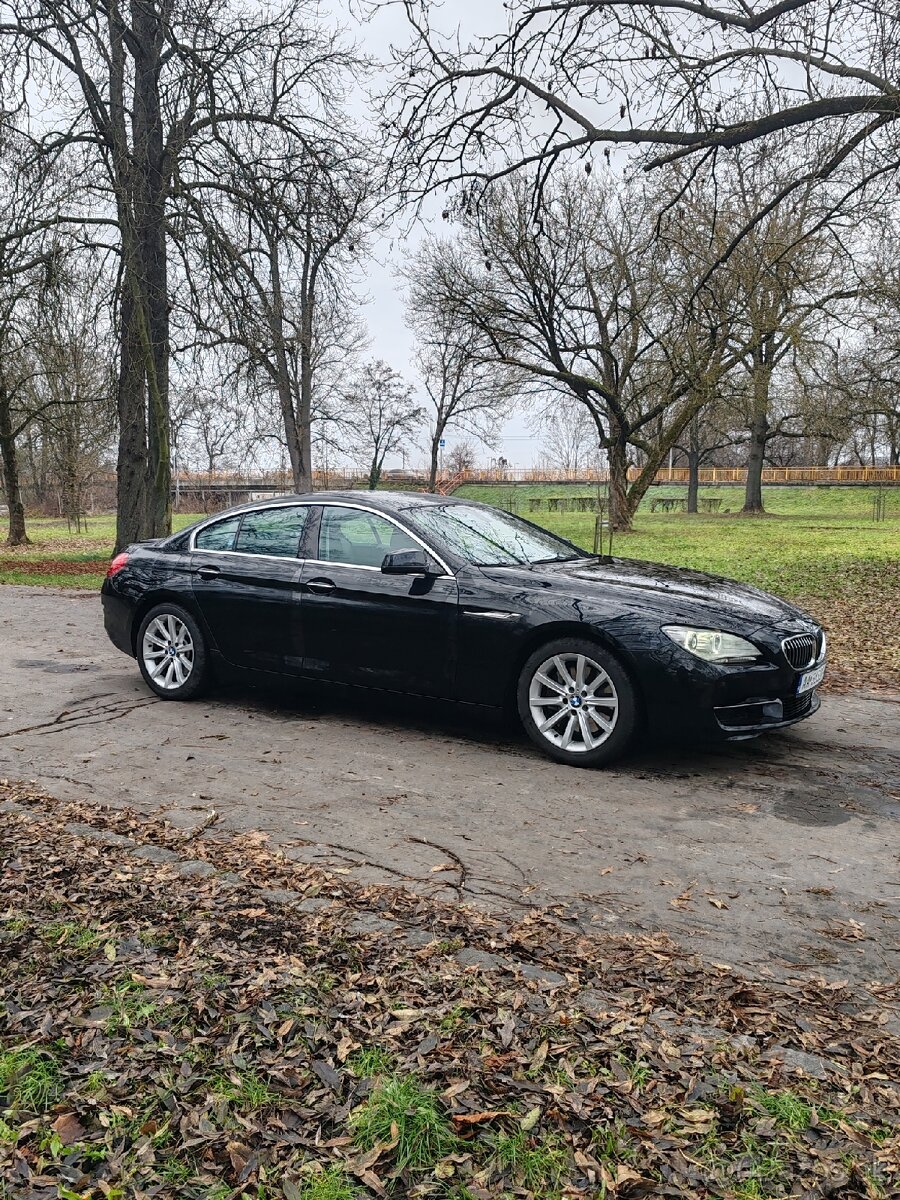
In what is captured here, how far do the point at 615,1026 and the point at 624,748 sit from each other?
272cm

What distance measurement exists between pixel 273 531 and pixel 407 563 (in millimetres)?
1362

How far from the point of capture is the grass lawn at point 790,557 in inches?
415

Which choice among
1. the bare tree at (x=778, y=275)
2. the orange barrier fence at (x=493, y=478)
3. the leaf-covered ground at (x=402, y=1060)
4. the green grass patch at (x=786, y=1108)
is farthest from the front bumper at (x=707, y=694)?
the orange barrier fence at (x=493, y=478)

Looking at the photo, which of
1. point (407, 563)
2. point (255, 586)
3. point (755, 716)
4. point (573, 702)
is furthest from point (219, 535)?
point (755, 716)

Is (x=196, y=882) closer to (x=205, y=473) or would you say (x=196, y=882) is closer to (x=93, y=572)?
(x=93, y=572)

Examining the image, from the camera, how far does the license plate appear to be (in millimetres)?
5650

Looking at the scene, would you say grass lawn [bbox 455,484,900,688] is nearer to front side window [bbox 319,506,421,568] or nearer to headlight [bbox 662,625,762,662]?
headlight [bbox 662,625,762,662]

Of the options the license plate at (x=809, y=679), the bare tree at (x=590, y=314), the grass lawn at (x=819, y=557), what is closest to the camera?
the license plate at (x=809, y=679)

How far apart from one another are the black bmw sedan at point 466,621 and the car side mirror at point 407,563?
15 mm

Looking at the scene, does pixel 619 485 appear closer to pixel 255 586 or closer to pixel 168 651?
pixel 168 651

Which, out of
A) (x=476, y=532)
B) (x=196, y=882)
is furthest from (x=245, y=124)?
(x=196, y=882)

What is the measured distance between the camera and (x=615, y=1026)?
2.84m

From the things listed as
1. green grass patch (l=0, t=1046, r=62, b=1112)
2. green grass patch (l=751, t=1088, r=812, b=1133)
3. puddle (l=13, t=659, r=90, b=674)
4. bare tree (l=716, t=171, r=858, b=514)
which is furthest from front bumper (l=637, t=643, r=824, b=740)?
bare tree (l=716, t=171, r=858, b=514)

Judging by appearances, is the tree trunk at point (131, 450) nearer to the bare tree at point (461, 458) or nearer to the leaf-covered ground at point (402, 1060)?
the leaf-covered ground at point (402, 1060)
